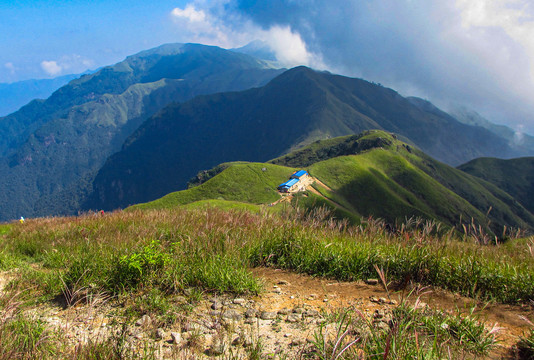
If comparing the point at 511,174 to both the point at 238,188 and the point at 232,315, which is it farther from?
the point at 232,315

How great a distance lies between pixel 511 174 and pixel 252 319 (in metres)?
215

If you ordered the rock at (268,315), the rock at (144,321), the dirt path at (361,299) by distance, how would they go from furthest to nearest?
the rock at (268,315) < the dirt path at (361,299) < the rock at (144,321)

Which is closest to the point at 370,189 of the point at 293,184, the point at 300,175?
the point at 300,175

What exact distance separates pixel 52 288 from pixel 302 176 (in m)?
70.4

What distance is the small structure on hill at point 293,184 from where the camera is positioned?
66.8 m

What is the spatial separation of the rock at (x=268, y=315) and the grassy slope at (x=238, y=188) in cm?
5302

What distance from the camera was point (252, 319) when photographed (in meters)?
3.30

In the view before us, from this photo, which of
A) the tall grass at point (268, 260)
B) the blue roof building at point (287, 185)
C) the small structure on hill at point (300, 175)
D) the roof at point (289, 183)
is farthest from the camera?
the small structure on hill at point (300, 175)

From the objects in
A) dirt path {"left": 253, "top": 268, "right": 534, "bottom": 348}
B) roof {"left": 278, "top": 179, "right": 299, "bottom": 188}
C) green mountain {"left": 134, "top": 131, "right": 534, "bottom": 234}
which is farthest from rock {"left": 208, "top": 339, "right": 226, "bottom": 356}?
roof {"left": 278, "top": 179, "right": 299, "bottom": 188}

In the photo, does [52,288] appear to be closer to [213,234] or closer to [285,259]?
[213,234]

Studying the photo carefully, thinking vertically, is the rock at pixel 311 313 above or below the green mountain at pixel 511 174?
below

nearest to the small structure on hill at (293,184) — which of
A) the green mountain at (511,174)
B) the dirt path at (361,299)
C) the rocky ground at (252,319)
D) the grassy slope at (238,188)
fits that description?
the grassy slope at (238,188)

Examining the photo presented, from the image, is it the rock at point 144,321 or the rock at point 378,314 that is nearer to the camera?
the rock at point 144,321

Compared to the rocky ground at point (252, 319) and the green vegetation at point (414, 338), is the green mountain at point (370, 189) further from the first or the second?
the green vegetation at point (414, 338)
